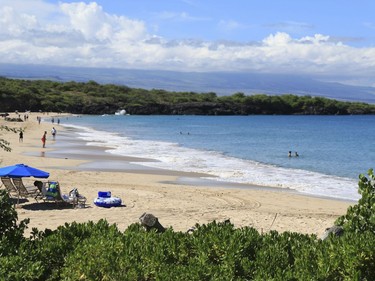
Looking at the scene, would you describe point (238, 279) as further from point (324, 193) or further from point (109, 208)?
point (324, 193)

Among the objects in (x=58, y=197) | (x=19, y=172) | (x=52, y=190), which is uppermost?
(x=19, y=172)

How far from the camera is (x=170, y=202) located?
18094 millimetres

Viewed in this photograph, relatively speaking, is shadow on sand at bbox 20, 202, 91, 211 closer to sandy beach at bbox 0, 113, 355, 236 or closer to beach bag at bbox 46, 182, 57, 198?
sandy beach at bbox 0, 113, 355, 236

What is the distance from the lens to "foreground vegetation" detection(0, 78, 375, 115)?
366 ft

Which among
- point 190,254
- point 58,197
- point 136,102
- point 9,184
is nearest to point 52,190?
point 58,197

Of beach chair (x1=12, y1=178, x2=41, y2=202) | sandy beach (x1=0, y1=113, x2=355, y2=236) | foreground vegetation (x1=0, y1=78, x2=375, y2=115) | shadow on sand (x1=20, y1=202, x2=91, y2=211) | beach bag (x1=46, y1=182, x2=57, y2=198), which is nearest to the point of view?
sandy beach (x1=0, y1=113, x2=355, y2=236)

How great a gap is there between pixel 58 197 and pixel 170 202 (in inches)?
150

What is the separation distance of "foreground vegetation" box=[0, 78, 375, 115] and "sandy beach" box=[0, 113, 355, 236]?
8447cm

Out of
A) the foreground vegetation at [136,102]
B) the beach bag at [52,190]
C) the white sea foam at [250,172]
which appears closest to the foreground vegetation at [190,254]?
the beach bag at [52,190]

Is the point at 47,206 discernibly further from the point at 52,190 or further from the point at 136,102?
the point at 136,102

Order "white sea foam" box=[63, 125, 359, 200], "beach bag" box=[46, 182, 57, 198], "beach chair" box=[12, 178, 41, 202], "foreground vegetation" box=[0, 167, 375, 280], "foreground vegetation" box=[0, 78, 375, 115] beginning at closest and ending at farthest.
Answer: "foreground vegetation" box=[0, 167, 375, 280], "beach bag" box=[46, 182, 57, 198], "beach chair" box=[12, 178, 41, 202], "white sea foam" box=[63, 125, 359, 200], "foreground vegetation" box=[0, 78, 375, 115]

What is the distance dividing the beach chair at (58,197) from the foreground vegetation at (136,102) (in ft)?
305

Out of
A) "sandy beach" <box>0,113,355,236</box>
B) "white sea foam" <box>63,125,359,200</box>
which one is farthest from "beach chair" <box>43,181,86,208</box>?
"white sea foam" <box>63,125,359,200</box>

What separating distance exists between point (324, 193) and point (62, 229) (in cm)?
1703
